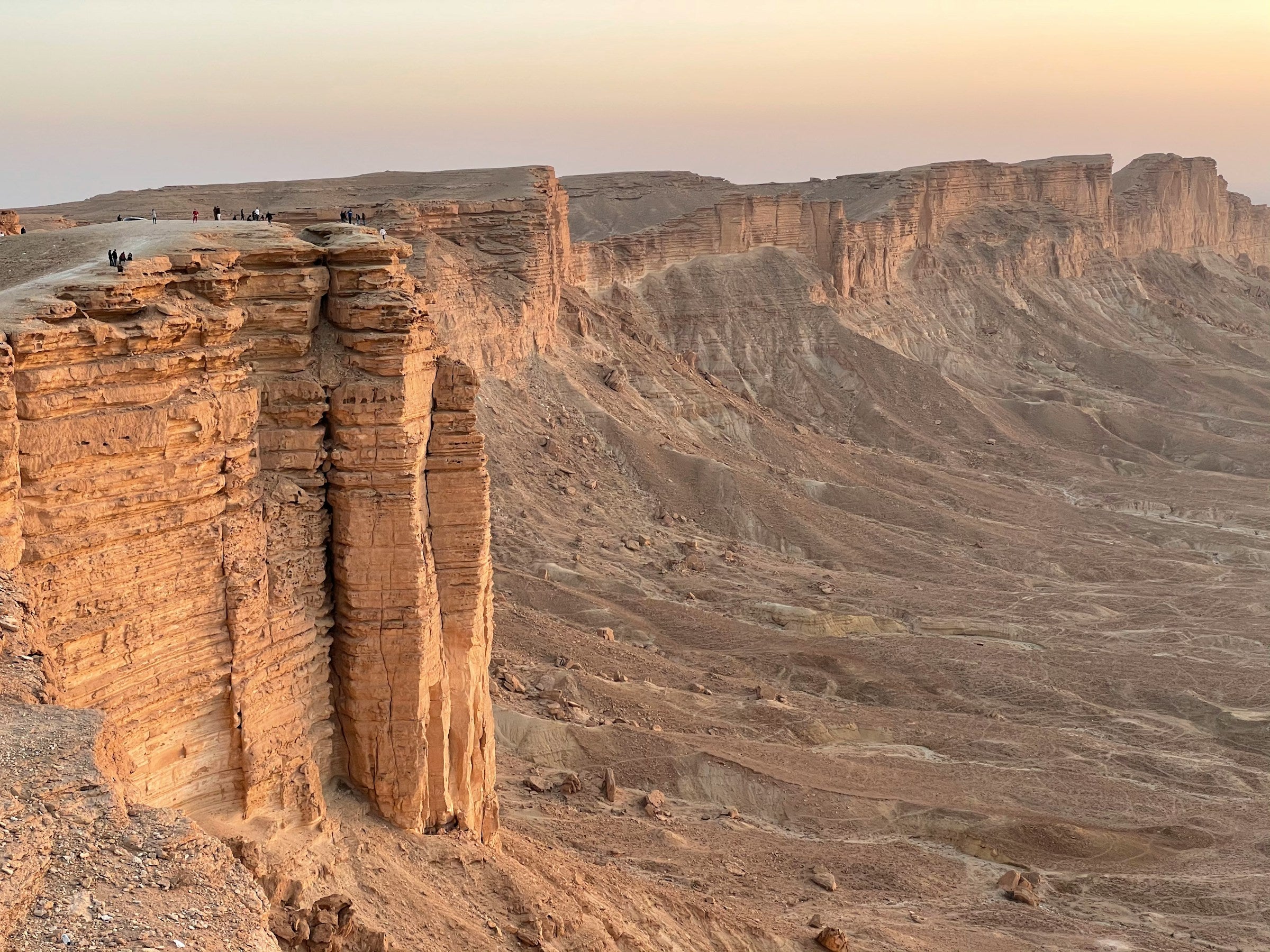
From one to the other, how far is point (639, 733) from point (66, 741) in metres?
16.2

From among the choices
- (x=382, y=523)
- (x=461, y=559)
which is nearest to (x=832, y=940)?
(x=461, y=559)

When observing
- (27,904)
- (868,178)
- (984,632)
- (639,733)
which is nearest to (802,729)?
(639,733)

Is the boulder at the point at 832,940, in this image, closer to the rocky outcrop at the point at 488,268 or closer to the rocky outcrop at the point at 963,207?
the rocky outcrop at the point at 488,268

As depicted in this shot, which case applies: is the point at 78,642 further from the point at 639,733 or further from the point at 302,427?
the point at 639,733

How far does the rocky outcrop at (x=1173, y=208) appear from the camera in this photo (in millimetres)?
91500

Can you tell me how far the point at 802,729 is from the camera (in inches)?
1033

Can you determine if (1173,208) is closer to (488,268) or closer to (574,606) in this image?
(488,268)

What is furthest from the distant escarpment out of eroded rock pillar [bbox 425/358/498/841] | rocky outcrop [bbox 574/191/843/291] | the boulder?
eroded rock pillar [bbox 425/358/498/841]

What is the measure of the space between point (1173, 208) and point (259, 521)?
9560 cm

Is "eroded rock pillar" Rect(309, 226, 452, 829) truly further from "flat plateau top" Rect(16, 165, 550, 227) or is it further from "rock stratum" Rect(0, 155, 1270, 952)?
"flat plateau top" Rect(16, 165, 550, 227)

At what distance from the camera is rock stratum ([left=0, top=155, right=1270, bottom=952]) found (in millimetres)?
10320

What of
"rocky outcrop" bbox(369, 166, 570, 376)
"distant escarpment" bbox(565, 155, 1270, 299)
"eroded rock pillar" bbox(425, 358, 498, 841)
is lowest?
"eroded rock pillar" bbox(425, 358, 498, 841)

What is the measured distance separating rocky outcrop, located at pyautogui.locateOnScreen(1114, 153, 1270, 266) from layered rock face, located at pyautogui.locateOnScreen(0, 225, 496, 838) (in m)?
84.9

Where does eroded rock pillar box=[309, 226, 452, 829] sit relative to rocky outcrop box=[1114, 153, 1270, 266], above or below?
below
